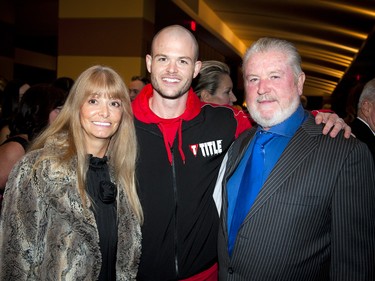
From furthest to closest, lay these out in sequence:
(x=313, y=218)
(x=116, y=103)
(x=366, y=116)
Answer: (x=366, y=116) → (x=116, y=103) → (x=313, y=218)

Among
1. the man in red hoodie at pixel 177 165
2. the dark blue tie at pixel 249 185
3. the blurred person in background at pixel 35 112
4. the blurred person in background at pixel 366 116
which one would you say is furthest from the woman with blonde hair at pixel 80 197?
the blurred person in background at pixel 366 116

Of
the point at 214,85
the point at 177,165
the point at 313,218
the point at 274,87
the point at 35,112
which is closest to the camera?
the point at 313,218

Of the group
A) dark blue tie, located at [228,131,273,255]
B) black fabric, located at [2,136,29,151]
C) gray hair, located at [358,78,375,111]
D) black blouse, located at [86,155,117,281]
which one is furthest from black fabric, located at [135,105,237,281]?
gray hair, located at [358,78,375,111]

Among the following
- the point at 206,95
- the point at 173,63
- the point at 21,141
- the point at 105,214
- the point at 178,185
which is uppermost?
the point at 173,63

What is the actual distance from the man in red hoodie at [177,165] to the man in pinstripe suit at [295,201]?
0.31 meters

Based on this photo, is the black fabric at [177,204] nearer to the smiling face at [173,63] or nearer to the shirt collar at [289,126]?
the smiling face at [173,63]

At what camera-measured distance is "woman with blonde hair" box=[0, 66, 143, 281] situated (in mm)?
1633

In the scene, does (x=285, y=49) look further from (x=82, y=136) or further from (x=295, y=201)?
(x=82, y=136)

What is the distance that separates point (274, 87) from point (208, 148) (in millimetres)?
587

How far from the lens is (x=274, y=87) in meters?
1.72

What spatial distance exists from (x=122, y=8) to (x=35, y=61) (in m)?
12.7

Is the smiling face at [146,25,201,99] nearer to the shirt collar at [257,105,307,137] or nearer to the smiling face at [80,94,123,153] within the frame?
the smiling face at [80,94,123,153]

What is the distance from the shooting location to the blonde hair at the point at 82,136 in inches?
70.3

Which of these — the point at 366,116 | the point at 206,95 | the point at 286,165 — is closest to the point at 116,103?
the point at 286,165
